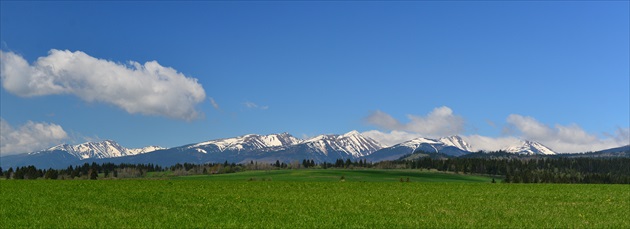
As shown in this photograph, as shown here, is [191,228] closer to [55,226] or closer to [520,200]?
[55,226]

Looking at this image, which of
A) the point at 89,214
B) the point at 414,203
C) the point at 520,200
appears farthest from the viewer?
the point at 520,200

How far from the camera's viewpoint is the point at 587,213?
3591cm

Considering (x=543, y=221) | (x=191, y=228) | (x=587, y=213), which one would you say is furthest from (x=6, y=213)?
(x=587, y=213)

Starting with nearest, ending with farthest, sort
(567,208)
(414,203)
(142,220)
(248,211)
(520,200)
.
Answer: (142,220)
(248,211)
(567,208)
(414,203)
(520,200)

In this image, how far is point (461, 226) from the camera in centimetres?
2897

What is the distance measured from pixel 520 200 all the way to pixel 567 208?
23.2 ft

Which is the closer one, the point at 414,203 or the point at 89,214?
the point at 89,214

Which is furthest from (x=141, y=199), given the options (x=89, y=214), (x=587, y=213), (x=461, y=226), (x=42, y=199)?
(x=587, y=213)

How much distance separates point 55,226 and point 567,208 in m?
33.1

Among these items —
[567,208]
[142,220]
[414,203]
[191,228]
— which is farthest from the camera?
[414,203]

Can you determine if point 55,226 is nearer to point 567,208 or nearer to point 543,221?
point 543,221

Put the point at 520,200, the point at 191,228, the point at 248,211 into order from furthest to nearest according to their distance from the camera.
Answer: the point at 520,200
the point at 248,211
the point at 191,228

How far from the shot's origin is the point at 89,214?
33344 millimetres

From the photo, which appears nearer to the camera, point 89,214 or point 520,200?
point 89,214
